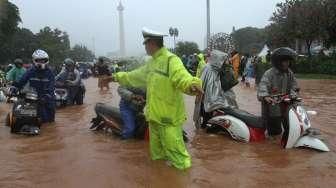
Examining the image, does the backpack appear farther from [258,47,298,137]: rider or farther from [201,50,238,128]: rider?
[258,47,298,137]: rider

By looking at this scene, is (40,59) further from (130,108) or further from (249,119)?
(249,119)

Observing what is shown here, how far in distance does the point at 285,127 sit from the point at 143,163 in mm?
2329

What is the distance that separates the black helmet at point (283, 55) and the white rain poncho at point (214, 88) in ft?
4.91

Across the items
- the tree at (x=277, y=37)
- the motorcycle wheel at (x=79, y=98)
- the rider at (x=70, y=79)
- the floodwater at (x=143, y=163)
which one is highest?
the tree at (x=277, y=37)

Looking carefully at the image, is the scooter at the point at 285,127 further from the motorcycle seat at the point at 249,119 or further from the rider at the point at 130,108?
the rider at the point at 130,108

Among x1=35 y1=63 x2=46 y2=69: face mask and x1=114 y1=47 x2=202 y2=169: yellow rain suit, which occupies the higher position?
x1=35 y1=63 x2=46 y2=69: face mask

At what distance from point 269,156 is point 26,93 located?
4.64 metres

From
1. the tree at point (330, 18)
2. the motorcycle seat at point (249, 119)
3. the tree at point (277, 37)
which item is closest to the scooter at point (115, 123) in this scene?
Answer: the motorcycle seat at point (249, 119)

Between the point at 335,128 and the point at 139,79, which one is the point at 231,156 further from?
the point at 335,128

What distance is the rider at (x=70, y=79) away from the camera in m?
14.9

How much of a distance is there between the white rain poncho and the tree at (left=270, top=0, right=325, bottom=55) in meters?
29.4

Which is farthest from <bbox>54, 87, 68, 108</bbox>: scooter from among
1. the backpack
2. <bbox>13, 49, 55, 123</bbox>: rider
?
the backpack

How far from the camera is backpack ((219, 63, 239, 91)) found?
396 inches

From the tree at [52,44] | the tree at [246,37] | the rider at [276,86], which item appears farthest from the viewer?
the tree at [246,37]
